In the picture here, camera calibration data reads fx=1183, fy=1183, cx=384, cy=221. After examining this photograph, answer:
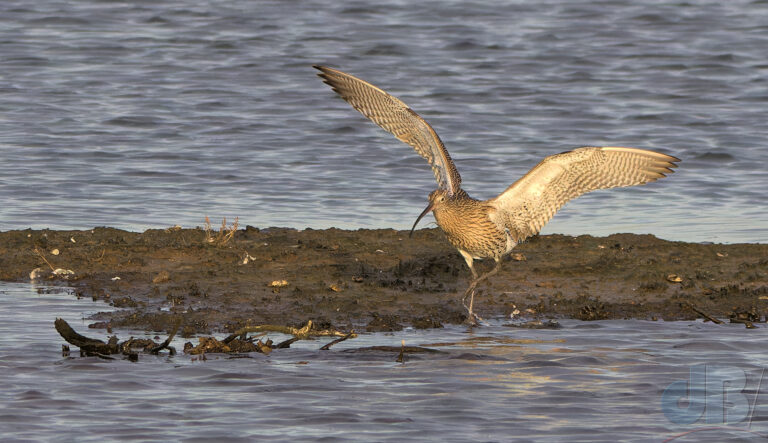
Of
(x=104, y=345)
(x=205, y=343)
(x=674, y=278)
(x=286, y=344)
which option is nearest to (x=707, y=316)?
(x=674, y=278)

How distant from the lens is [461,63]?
76.6 feet

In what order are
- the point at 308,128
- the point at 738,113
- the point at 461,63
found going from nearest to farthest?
the point at 308,128 → the point at 738,113 → the point at 461,63

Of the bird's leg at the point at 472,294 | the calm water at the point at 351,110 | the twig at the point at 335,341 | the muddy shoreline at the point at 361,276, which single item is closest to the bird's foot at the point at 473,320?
the bird's leg at the point at 472,294

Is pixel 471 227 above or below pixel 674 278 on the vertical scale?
above

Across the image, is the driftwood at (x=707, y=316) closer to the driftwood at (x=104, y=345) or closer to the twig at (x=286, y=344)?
the twig at (x=286, y=344)

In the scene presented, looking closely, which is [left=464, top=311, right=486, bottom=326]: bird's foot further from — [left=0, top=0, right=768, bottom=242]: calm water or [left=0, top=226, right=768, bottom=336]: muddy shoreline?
[left=0, top=0, right=768, bottom=242]: calm water

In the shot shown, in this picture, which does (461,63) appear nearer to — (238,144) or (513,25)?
(513,25)

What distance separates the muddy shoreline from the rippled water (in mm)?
562

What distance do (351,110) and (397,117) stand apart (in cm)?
952

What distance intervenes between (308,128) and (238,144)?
156 centimetres

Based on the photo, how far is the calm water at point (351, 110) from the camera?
1393 centimetres

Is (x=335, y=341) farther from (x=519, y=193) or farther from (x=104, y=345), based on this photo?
(x=519, y=193)

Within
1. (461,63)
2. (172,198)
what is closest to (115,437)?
(172,198)

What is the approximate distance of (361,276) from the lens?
10148 mm
